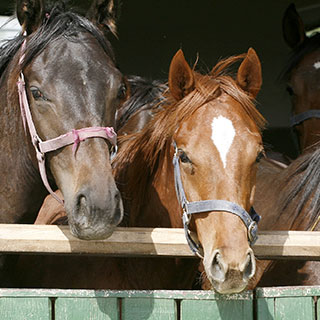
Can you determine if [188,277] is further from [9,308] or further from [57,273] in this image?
[9,308]

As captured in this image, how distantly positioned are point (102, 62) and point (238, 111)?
561 mm

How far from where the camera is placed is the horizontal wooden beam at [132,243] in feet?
7.39

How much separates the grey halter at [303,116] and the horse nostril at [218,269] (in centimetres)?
227

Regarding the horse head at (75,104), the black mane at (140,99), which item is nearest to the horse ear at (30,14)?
the horse head at (75,104)

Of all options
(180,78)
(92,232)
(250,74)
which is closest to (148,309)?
(92,232)

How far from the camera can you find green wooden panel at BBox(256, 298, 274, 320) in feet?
7.18

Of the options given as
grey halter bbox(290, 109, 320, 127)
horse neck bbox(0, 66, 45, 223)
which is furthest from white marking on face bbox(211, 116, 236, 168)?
grey halter bbox(290, 109, 320, 127)

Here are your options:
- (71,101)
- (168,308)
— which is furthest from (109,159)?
(168,308)

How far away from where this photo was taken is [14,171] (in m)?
2.71

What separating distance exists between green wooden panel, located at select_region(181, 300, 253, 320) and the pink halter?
67 cm

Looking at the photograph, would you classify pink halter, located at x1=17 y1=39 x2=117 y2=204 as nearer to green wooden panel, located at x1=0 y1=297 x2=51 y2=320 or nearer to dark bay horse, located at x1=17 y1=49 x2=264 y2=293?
dark bay horse, located at x1=17 y1=49 x2=264 y2=293

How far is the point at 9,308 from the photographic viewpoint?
2.12 metres

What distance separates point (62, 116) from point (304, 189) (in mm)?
1295

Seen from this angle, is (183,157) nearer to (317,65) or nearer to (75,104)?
(75,104)
